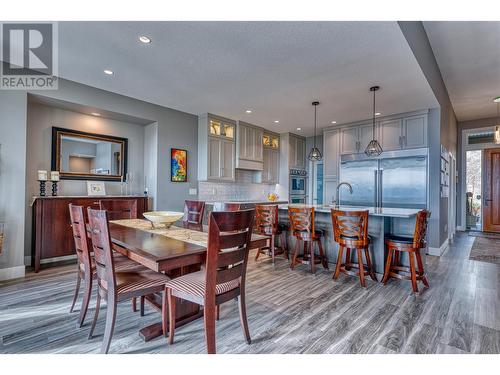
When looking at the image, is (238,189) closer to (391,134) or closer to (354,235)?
(391,134)

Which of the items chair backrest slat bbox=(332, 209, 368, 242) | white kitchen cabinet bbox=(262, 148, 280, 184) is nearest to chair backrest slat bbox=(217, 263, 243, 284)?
chair backrest slat bbox=(332, 209, 368, 242)

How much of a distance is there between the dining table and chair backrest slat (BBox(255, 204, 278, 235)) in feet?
5.57

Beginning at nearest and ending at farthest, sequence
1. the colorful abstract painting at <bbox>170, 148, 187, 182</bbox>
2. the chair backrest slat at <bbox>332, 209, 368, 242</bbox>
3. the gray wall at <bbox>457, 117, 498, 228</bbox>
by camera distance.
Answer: the chair backrest slat at <bbox>332, 209, 368, 242</bbox>
the colorful abstract painting at <bbox>170, 148, 187, 182</bbox>
the gray wall at <bbox>457, 117, 498, 228</bbox>

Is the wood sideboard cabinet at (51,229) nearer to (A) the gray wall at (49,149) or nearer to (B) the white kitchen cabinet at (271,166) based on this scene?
(A) the gray wall at (49,149)

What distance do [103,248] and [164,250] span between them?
41cm

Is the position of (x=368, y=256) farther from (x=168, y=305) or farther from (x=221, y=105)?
(x=221, y=105)

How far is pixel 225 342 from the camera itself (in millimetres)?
1866

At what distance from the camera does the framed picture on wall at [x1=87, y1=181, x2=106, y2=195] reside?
4111mm

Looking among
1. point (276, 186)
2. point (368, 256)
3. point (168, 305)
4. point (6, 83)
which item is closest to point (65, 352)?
point (168, 305)

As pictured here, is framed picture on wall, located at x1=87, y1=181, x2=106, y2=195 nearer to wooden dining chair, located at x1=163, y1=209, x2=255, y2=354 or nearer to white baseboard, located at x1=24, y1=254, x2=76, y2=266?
white baseboard, located at x1=24, y1=254, x2=76, y2=266

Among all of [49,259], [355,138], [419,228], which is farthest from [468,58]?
[49,259]

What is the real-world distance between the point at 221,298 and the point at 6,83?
3.77m

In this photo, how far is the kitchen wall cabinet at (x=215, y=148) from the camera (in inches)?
199

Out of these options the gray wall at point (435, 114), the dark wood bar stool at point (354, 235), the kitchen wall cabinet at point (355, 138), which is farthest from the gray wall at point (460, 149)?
the dark wood bar stool at point (354, 235)
